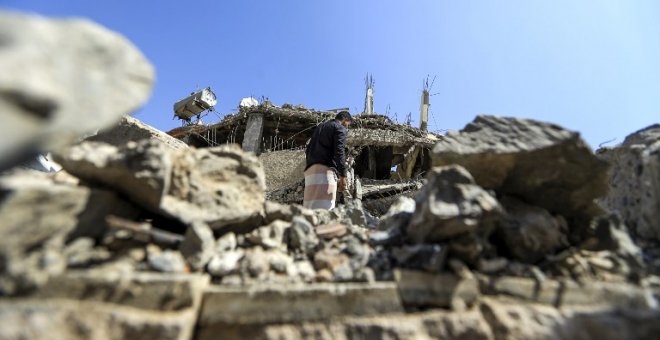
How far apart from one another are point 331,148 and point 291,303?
351 centimetres

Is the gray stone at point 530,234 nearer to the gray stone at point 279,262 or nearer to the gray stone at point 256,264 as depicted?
the gray stone at point 279,262

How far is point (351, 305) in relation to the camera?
6.15 ft

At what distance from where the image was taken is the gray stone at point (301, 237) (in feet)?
7.88

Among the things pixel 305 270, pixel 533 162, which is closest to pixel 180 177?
pixel 305 270

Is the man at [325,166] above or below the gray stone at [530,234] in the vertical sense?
above

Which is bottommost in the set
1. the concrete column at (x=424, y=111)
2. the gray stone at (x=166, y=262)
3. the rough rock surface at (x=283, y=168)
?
the gray stone at (x=166, y=262)

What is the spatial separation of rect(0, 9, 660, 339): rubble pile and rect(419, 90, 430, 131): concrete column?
41.0 ft

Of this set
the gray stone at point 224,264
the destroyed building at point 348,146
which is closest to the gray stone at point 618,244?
the gray stone at point 224,264

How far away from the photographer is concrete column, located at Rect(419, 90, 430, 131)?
15133mm

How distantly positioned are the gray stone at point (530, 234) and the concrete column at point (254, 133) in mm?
10693

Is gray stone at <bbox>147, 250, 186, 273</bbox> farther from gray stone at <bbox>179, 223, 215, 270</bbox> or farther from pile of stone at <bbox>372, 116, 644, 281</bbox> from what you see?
pile of stone at <bbox>372, 116, 644, 281</bbox>

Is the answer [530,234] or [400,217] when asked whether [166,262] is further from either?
[530,234]

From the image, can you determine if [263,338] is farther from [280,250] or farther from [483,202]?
[483,202]

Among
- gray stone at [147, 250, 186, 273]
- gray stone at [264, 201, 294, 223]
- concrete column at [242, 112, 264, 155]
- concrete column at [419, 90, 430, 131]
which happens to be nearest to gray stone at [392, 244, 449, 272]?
gray stone at [264, 201, 294, 223]
